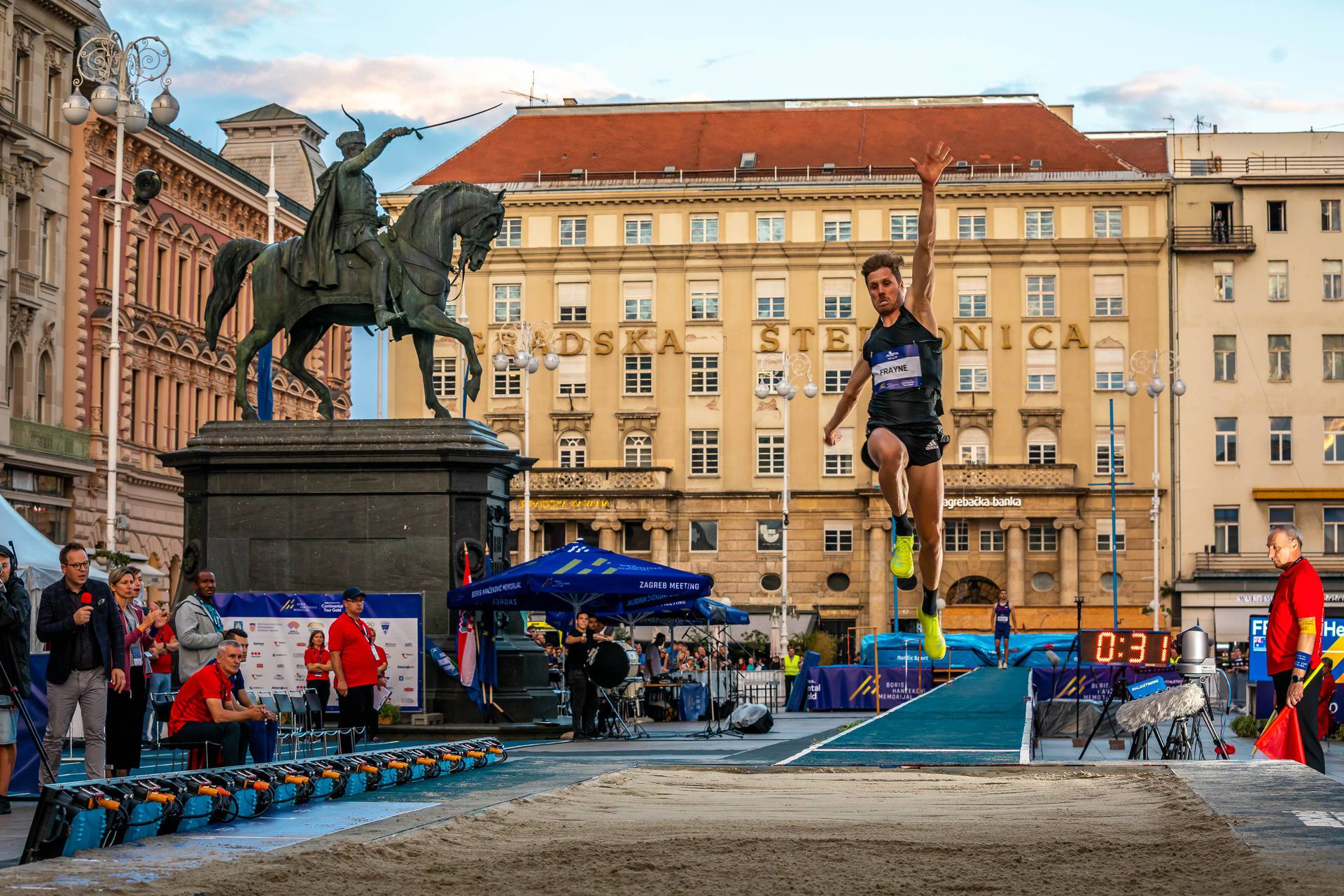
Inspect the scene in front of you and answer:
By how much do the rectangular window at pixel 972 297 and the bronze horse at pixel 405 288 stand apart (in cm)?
6295

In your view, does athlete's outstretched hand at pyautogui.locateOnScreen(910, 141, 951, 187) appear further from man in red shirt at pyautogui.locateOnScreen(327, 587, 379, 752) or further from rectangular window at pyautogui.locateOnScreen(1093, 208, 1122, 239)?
rectangular window at pyautogui.locateOnScreen(1093, 208, 1122, 239)

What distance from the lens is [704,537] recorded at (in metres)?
88.5

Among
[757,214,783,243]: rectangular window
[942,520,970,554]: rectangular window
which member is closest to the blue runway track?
[942,520,970,554]: rectangular window

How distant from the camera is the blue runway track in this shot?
16.0 meters

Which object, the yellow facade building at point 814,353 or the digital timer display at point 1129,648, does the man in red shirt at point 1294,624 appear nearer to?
the digital timer display at point 1129,648

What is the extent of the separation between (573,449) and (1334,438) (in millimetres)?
33796

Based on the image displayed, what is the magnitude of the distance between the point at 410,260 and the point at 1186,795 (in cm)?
1696

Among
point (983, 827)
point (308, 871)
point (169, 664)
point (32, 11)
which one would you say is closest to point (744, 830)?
point (983, 827)

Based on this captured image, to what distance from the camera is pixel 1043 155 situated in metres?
90.8

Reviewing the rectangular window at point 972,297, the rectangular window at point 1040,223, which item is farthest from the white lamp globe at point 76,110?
the rectangular window at point 1040,223

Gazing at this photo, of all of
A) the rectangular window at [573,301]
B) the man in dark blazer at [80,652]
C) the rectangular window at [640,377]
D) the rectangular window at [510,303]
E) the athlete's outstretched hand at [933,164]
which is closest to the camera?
the athlete's outstretched hand at [933,164]

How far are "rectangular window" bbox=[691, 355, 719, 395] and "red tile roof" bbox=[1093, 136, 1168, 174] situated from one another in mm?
22048

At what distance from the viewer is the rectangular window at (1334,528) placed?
281 feet

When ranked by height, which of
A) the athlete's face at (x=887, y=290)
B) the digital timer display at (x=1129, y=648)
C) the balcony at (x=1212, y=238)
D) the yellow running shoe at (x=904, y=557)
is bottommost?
the digital timer display at (x=1129, y=648)
